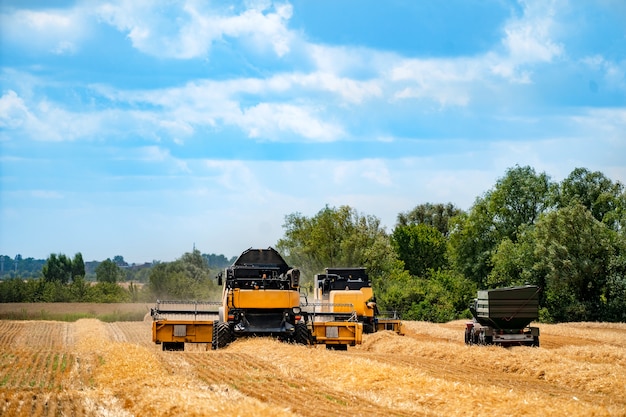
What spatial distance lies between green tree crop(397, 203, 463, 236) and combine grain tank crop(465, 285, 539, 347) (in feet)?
319

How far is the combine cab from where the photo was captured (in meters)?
33.0

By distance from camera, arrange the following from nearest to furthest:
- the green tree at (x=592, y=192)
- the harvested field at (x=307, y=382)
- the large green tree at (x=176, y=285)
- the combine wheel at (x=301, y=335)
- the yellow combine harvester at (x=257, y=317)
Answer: the harvested field at (x=307, y=382), the yellow combine harvester at (x=257, y=317), the combine wheel at (x=301, y=335), the green tree at (x=592, y=192), the large green tree at (x=176, y=285)

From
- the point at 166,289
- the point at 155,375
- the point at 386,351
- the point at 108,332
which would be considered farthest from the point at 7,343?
the point at 166,289

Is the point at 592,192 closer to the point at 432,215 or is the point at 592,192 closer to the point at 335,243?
the point at 335,243

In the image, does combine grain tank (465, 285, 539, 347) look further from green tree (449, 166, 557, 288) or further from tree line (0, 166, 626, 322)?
Result: green tree (449, 166, 557, 288)

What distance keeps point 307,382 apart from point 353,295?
16.2 meters

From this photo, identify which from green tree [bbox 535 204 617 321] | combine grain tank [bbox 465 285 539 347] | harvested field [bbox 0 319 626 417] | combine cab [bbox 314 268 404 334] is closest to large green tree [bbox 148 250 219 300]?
green tree [bbox 535 204 617 321]

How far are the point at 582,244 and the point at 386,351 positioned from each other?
33403 millimetres

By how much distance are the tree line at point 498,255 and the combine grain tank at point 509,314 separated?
98.8 feet

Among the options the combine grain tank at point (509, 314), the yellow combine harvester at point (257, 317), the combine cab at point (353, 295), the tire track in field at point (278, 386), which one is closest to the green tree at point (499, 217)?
the combine cab at point (353, 295)

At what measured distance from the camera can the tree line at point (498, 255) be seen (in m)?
56.8

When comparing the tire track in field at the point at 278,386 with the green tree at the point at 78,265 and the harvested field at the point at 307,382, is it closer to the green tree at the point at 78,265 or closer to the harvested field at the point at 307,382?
the harvested field at the point at 307,382

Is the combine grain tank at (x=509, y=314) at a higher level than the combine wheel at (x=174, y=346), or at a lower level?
higher

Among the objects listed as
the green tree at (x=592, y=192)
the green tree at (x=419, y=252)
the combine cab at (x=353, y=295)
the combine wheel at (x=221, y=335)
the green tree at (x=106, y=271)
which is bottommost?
the combine wheel at (x=221, y=335)
